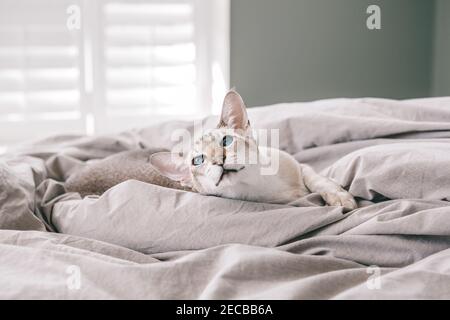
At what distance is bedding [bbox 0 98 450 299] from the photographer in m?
0.93

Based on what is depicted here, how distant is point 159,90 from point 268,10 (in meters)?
0.73

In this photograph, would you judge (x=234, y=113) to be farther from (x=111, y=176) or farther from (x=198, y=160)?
(x=111, y=176)

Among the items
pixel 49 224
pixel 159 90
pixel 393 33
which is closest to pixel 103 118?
pixel 159 90

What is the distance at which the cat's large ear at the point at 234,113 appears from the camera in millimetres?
1259

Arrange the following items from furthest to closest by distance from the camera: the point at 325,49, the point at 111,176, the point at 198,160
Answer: the point at 325,49 → the point at 111,176 → the point at 198,160

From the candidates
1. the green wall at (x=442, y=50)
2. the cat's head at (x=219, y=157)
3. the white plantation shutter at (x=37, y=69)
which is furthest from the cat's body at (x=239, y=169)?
the green wall at (x=442, y=50)

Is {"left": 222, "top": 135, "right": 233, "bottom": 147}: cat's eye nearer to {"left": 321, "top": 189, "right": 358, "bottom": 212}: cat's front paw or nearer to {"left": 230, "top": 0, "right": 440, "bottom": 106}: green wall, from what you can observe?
{"left": 321, "top": 189, "right": 358, "bottom": 212}: cat's front paw

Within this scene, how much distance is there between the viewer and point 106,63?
11.2 feet

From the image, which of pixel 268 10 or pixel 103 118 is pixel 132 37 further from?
pixel 268 10

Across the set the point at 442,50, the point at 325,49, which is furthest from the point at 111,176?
the point at 442,50

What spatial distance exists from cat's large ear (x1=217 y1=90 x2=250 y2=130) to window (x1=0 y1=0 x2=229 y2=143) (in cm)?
217

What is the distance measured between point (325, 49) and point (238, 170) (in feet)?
8.29

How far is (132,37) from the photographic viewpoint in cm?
343

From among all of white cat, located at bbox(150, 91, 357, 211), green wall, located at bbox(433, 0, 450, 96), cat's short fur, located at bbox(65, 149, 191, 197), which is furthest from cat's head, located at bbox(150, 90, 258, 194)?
green wall, located at bbox(433, 0, 450, 96)
